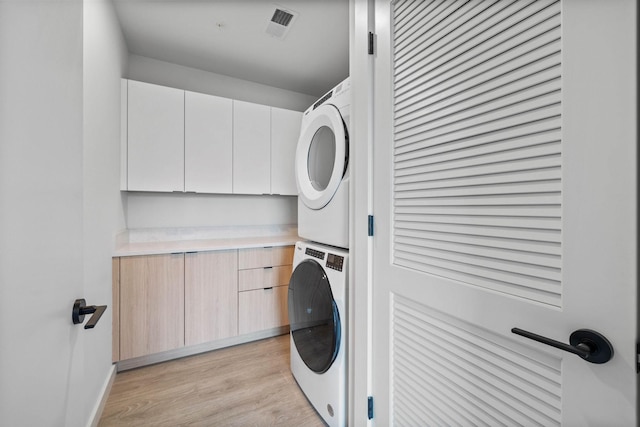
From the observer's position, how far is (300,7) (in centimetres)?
178

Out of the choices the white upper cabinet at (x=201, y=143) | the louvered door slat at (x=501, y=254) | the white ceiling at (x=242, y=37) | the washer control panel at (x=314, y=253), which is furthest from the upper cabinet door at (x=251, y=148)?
the louvered door slat at (x=501, y=254)

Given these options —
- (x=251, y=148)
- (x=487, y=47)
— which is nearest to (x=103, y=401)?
(x=251, y=148)

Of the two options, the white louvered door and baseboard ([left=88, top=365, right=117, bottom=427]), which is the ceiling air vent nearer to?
the white louvered door

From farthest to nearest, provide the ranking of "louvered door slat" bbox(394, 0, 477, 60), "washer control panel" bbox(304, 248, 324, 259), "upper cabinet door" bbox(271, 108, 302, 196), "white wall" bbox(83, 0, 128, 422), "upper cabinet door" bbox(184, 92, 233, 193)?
"upper cabinet door" bbox(271, 108, 302, 196), "upper cabinet door" bbox(184, 92, 233, 193), "washer control panel" bbox(304, 248, 324, 259), "white wall" bbox(83, 0, 128, 422), "louvered door slat" bbox(394, 0, 477, 60)

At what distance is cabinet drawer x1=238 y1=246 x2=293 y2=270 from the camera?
2.13 m

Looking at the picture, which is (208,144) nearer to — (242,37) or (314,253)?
(242,37)

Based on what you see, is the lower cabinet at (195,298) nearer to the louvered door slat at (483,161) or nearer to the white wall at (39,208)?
the white wall at (39,208)

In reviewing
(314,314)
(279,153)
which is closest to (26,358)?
(314,314)

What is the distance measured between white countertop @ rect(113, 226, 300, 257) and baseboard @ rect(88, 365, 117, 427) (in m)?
0.79

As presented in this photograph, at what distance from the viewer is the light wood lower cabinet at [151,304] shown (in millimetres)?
1762

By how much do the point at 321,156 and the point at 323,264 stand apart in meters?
0.69

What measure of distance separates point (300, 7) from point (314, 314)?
2.05 metres

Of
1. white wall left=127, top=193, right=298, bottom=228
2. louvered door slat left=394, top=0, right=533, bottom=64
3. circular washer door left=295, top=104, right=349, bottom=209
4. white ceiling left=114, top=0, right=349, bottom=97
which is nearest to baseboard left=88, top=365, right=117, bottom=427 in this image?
white wall left=127, top=193, right=298, bottom=228

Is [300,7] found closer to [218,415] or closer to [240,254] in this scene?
[240,254]
